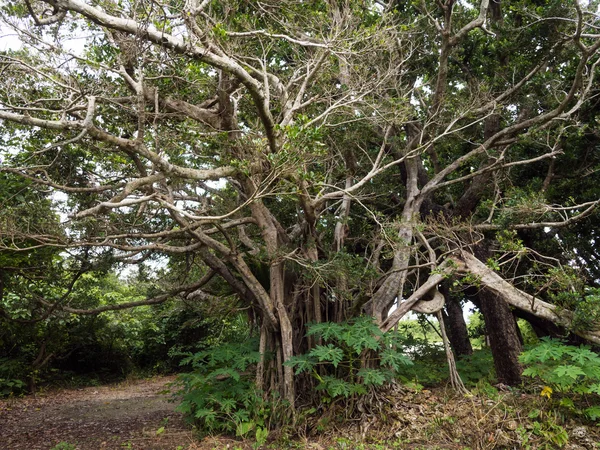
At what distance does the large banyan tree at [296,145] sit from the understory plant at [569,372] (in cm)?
53

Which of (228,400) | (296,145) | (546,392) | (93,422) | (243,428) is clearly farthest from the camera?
(93,422)

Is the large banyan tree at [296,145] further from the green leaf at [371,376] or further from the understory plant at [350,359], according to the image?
the green leaf at [371,376]

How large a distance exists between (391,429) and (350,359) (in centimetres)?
105

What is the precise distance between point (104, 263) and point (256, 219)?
2.98 m

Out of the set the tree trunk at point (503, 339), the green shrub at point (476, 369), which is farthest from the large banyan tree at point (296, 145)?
the green shrub at point (476, 369)

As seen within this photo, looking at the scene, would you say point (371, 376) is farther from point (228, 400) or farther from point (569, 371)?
point (569, 371)

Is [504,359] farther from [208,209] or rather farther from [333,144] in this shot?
[208,209]

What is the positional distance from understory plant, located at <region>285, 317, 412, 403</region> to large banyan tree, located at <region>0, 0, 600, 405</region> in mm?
458

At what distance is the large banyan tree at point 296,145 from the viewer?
5258 mm

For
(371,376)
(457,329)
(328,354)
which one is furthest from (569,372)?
(457,329)

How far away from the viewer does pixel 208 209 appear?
7.44 meters

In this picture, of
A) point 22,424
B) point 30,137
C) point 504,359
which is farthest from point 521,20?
point 22,424

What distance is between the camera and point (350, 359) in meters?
6.09

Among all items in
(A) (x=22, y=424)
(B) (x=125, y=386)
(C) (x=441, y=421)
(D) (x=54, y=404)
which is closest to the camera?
(C) (x=441, y=421)
